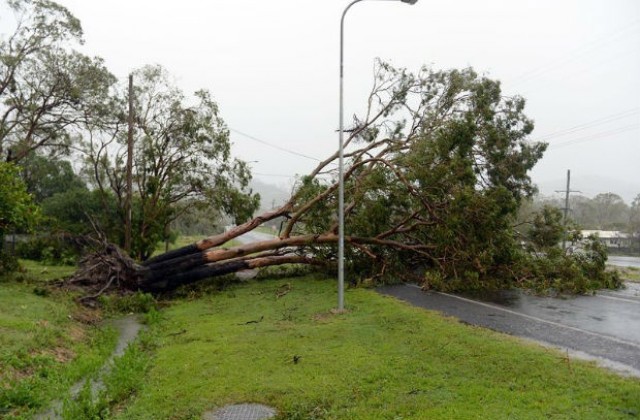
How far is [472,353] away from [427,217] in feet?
29.8

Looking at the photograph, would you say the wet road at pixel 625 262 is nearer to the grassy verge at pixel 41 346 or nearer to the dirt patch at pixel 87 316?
the dirt patch at pixel 87 316

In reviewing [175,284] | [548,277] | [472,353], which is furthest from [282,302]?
[548,277]

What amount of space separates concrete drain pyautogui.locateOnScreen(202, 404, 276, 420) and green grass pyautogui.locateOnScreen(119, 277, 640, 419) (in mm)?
142

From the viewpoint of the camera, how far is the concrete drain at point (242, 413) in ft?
20.4

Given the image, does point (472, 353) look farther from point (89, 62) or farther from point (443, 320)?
point (89, 62)

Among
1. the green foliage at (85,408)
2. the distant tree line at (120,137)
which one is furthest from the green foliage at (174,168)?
the green foliage at (85,408)

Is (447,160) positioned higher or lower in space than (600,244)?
higher

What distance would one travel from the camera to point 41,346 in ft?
30.0

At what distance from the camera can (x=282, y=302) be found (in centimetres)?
1388

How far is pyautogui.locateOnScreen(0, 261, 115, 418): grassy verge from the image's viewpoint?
7.14 meters

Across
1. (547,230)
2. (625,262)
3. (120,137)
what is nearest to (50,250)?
(120,137)

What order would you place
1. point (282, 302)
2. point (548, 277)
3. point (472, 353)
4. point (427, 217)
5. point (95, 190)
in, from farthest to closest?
point (95, 190) → point (427, 217) → point (548, 277) → point (282, 302) → point (472, 353)

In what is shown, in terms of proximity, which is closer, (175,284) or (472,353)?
(472,353)

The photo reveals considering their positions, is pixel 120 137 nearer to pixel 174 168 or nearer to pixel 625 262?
pixel 174 168
